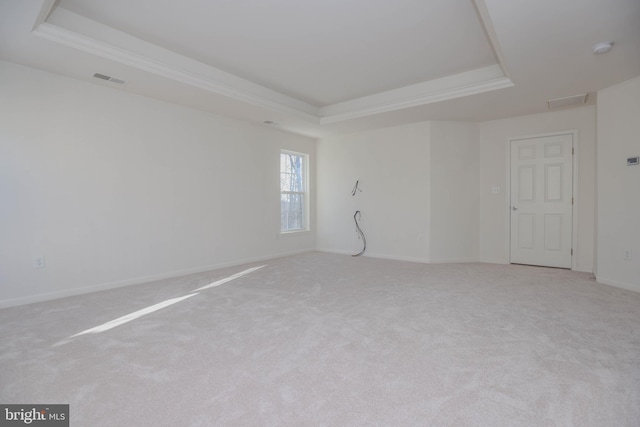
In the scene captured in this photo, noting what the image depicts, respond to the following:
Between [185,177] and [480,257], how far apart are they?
5.13 metres

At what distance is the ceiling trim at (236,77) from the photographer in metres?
2.74

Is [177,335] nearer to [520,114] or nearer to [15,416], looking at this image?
[15,416]

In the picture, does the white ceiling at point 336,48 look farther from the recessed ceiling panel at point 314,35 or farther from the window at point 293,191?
the window at point 293,191

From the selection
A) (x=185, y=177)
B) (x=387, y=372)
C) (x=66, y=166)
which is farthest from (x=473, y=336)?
(x=66, y=166)

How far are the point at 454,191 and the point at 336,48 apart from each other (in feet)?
11.0

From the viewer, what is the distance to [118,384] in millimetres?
1757

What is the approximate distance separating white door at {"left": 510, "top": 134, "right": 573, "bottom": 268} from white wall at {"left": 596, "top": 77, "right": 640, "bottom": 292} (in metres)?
0.72

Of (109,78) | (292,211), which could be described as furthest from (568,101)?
(109,78)

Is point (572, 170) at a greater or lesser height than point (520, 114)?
lesser

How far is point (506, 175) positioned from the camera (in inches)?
207

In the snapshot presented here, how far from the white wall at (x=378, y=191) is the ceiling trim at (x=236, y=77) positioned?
3.36 feet

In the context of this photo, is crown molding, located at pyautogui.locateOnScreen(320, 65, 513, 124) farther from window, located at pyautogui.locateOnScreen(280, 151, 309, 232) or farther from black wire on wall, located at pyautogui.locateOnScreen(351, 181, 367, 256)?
black wire on wall, located at pyautogui.locateOnScreen(351, 181, 367, 256)

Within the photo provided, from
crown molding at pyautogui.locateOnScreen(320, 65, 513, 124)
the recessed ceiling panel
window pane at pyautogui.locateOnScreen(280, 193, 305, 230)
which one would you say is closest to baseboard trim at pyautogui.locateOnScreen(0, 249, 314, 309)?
window pane at pyautogui.locateOnScreen(280, 193, 305, 230)

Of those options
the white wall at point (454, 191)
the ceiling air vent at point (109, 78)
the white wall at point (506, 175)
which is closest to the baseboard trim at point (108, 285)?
the ceiling air vent at point (109, 78)
